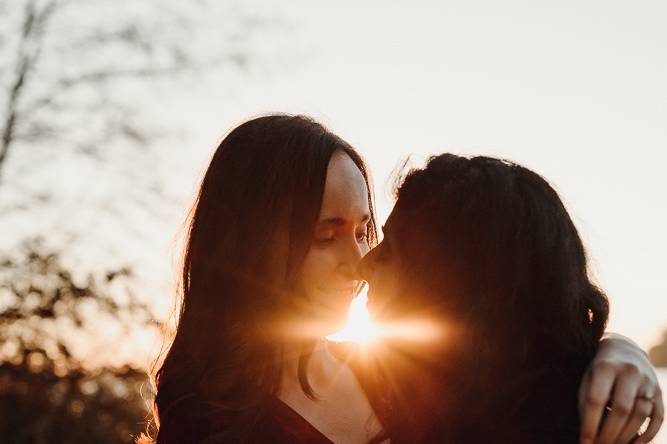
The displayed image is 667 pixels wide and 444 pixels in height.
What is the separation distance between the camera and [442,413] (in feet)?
5.54

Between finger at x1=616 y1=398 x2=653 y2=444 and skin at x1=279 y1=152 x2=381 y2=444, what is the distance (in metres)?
1.06

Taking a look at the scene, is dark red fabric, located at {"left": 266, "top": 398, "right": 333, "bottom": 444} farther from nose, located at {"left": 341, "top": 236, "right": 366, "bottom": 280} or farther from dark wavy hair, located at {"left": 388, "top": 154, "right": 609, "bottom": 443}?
dark wavy hair, located at {"left": 388, "top": 154, "right": 609, "bottom": 443}

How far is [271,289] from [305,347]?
23cm

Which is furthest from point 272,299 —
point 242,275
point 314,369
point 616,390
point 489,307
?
point 616,390

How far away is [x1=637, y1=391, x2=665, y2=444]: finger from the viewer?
5.39 ft

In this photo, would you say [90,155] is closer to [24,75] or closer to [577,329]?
[24,75]

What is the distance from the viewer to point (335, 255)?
8.36ft

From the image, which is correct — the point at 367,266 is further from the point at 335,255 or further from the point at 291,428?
the point at 291,428

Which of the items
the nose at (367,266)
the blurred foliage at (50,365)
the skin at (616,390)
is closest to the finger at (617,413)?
the skin at (616,390)

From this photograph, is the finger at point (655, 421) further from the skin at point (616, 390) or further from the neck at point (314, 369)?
the neck at point (314, 369)

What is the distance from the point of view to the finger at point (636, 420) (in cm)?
160

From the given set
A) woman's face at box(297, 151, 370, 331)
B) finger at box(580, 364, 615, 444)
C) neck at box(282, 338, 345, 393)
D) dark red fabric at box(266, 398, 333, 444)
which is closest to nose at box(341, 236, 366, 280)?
woman's face at box(297, 151, 370, 331)

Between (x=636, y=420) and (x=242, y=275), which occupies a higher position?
(x=636, y=420)

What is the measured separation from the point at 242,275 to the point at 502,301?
49.1 inches
